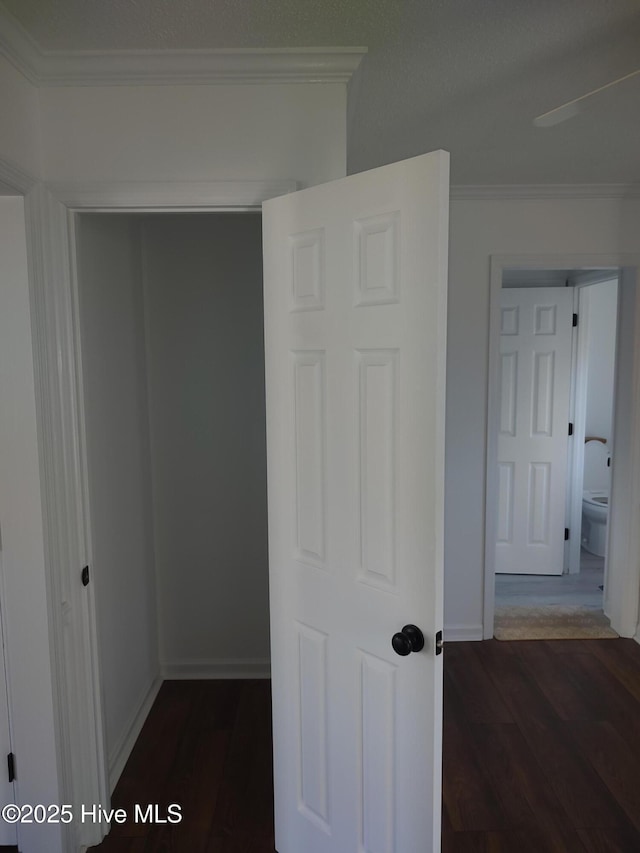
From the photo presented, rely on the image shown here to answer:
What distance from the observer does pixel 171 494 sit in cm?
302

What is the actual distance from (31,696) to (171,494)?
1.27 m

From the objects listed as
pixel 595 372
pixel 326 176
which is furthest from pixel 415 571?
pixel 595 372

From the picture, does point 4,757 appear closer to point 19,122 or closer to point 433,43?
point 19,122

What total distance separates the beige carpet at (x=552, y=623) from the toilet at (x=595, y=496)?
47.6 inches

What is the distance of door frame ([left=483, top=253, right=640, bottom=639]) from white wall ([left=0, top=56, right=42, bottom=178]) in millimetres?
2278

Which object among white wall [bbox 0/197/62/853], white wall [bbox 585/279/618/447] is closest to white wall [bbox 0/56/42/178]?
white wall [bbox 0/197/62/853]

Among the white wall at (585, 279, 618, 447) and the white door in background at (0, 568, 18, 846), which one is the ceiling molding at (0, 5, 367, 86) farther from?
the white wall at (585, 279, 618, 447)

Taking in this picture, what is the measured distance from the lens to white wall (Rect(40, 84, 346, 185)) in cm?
179

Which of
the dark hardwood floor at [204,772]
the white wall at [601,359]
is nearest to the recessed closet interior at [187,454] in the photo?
the dark hardwood floor at [204,772]

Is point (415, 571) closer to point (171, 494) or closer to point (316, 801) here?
point (316, 801)

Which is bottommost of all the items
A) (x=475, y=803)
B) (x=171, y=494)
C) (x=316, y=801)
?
(x=475, y=803)

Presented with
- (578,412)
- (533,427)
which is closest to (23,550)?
(533,427)

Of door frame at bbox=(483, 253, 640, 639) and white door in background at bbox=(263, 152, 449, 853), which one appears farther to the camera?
door frame at bbox=(483, 253, 640, 639)

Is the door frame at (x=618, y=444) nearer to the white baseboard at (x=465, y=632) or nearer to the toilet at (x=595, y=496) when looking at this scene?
the white baseboard at (x=465, y=632)
